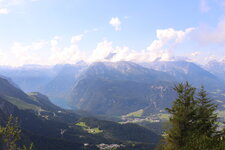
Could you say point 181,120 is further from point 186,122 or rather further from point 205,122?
point 205,122

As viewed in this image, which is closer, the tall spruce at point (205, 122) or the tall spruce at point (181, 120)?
the tall spruce at point (181, 120)

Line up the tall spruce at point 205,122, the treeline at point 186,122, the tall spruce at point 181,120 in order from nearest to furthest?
1. the treeline at point 186,122
2. the tall spruce at point 181,120
3. the tall spruce at point 205,122

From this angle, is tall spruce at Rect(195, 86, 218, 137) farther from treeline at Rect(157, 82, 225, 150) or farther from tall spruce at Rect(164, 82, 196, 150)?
tall spruce at Rect(164, 82, 196, 150)

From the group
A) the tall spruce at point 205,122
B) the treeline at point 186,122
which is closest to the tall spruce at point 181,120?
the treeline at point 186,122

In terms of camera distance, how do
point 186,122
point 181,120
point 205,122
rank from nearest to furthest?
point 181,120 < point 186,122 < point 205,122

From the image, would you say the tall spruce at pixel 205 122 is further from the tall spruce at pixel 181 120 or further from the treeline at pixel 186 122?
the tall spruce at pixel 181 120

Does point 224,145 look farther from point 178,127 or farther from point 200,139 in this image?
point 178,127

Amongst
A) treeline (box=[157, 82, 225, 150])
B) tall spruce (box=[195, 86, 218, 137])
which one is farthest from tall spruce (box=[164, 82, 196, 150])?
tall spruce (box=[195, 86, 218, 137])

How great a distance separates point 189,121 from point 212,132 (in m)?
5.68

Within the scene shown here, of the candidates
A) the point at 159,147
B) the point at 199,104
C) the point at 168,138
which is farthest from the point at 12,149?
the point at 199,104

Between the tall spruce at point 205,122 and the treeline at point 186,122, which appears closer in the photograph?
the treeline at point 186,122

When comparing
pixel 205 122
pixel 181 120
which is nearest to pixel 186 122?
pixel 181 120

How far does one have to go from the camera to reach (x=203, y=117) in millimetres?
62000

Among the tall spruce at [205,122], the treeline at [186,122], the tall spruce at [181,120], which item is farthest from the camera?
the tall spruce at [205,122]
